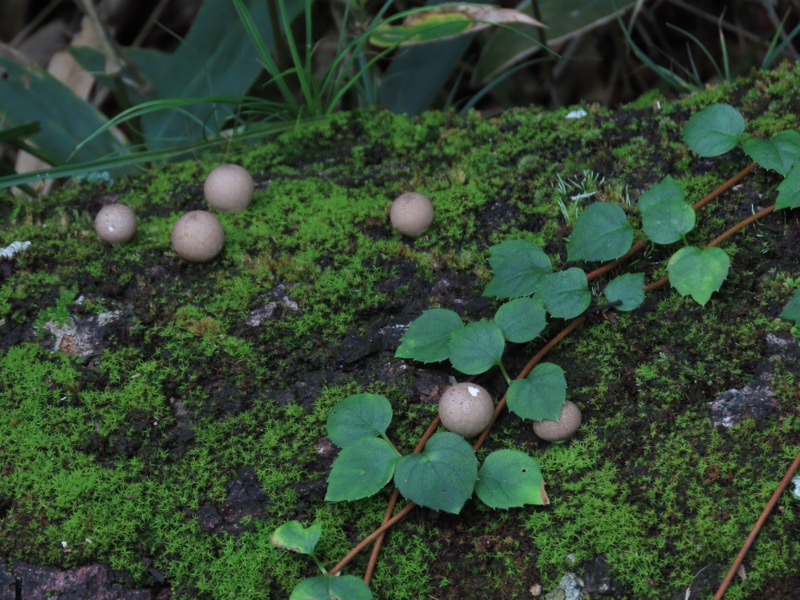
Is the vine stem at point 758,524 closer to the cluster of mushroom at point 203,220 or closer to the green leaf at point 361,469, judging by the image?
the green leaf at point 361,469

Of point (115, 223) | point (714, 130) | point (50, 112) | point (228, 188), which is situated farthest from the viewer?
point (50, 112)

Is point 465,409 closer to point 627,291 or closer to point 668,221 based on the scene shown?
point 627,291

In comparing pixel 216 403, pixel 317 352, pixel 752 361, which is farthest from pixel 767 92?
pixel 216 403

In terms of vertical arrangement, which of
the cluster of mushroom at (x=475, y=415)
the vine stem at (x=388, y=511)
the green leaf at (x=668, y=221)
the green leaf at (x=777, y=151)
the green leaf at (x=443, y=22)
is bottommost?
the vine stem at (x=388, y=511)

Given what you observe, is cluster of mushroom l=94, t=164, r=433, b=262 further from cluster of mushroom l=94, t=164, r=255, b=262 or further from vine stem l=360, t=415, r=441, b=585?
vine stem l=360, t=415, r=441, b=585

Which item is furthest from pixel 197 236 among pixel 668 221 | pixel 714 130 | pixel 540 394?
pixel 714 130

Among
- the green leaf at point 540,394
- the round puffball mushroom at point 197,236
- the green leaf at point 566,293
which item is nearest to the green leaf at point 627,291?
the green leaf at point 566,293

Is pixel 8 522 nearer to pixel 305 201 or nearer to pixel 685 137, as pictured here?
pixel 305 201
